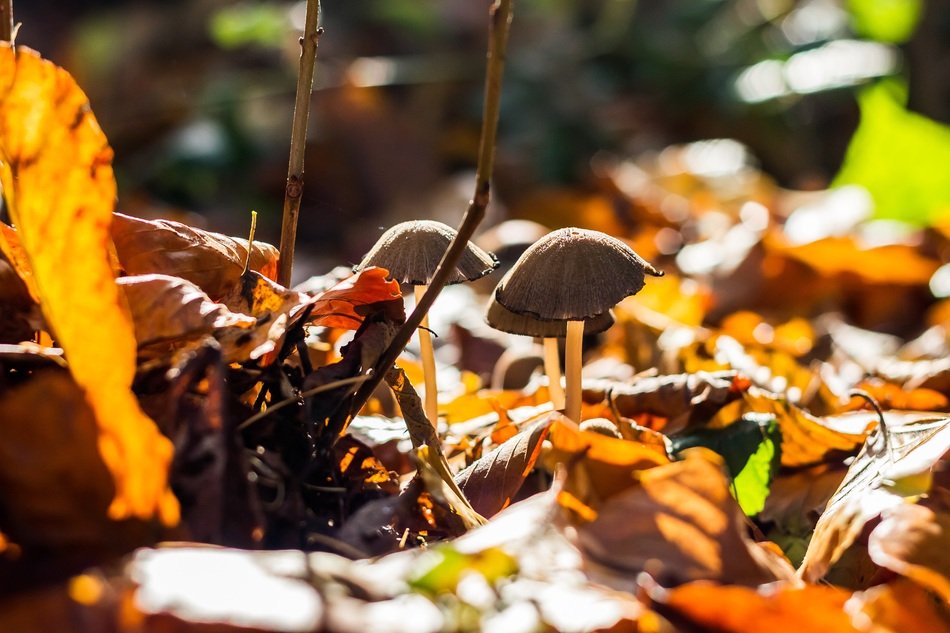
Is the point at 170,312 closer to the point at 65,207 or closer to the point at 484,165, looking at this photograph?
the point at 65,207

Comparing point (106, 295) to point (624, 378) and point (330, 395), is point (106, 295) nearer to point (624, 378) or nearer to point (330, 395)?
point (330, 395)

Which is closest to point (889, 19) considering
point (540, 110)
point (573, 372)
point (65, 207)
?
point (540, 110)

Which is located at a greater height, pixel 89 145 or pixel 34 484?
pixel 89 145

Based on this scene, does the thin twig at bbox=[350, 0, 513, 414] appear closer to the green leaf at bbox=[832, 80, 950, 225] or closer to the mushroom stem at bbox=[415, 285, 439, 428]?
the mushroom stem at bbox=[415, 285, 439, 428]

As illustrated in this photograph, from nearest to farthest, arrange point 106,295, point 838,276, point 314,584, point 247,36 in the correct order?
point 314,584
point 106,295
point 838,276
point 247,36

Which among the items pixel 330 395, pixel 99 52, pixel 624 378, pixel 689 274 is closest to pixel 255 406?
pixel 330 395

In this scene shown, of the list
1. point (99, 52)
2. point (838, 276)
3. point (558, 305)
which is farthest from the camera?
point (99, 52)
